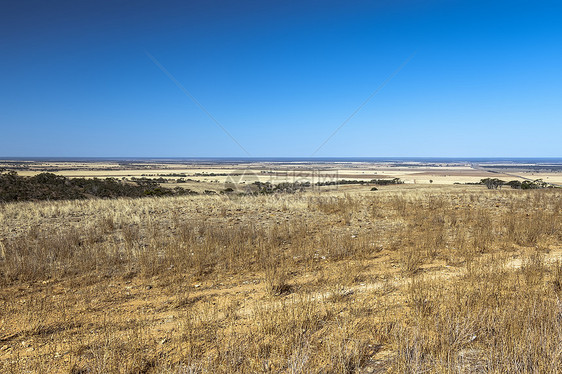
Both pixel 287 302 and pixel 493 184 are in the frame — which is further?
pixel 493 184

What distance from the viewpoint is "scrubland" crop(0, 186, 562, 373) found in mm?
3006

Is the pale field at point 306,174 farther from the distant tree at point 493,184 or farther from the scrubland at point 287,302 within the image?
the scrubland at point 287,302

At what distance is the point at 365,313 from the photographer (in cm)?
402


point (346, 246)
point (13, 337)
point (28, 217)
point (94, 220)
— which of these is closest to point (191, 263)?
point (13, 337)

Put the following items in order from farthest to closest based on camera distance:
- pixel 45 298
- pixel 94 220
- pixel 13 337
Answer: pixel 94 220
pixel 45 298
pixel 13 337

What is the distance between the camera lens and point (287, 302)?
14.6 feet

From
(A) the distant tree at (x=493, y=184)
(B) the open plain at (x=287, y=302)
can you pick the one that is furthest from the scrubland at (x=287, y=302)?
(A) the distant tree at (x=493, y=184)

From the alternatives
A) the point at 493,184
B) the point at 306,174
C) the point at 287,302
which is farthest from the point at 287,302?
the point at 306,174

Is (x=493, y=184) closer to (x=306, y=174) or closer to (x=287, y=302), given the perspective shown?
(x=287, y=302)

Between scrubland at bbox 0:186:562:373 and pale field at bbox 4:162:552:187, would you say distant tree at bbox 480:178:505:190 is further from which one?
scrubland at bbox 0:186:562:373

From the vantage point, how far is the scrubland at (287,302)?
3.01 metres

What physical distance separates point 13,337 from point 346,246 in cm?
626

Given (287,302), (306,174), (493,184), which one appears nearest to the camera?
(287,302)

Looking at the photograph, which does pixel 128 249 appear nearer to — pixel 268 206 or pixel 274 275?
pixel 274 275
